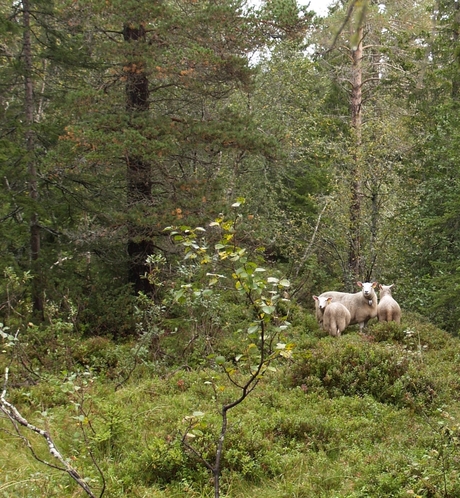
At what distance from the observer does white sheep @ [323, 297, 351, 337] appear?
12148mm

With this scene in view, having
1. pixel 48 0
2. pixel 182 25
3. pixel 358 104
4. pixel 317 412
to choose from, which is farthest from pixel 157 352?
pixel 358 104

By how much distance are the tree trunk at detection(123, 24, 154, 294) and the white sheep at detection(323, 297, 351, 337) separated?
4337mm

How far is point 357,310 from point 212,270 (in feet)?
12.4

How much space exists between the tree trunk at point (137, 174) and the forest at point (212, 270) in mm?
53

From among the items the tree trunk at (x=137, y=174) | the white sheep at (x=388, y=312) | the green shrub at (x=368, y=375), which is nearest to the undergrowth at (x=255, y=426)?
the green shrub at (x=368, y=375)

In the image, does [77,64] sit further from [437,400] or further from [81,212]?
[437,400]

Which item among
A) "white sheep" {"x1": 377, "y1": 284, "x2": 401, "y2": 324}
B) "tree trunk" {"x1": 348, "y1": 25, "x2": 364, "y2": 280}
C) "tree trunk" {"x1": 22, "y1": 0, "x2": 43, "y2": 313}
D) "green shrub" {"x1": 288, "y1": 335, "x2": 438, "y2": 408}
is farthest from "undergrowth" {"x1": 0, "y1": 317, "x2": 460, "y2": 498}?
"tree trunk" {"x1": 348, "y1": 25, "x2": 364, "y2": 280}

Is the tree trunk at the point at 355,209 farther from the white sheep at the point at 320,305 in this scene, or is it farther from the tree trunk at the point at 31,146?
the tree trunk at the point at 31,146

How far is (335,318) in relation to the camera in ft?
40.0

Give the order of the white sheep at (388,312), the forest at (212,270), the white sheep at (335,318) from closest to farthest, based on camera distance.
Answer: the forest at (212,270) → the white sheep at (335,318) → the white sheep at (388,312)

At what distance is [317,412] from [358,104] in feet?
43.4

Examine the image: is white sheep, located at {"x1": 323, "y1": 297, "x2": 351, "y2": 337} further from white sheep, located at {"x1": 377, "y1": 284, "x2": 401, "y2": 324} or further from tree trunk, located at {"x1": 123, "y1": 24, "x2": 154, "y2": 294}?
tree trunk, located at {"x1": 123, "y1": 24, "x2": 154, "y2": 294}

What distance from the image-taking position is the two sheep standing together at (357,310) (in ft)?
39.9

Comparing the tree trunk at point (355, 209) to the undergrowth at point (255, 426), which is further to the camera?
the tree trunk at point (355, 209)
